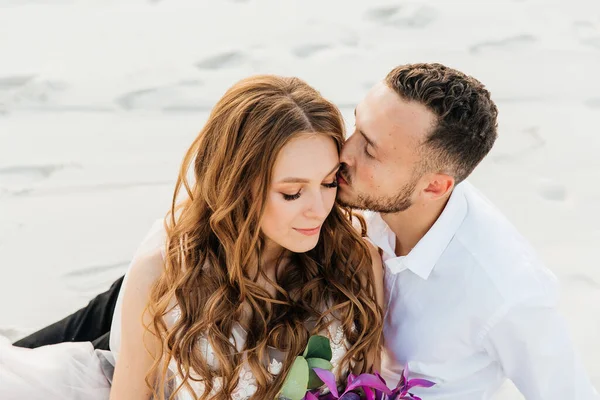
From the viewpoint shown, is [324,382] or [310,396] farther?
[324,382]

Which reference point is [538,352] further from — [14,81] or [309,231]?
[14,81]

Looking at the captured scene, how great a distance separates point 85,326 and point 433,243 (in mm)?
1388

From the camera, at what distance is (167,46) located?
16.3ft

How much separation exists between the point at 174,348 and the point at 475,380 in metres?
1.00

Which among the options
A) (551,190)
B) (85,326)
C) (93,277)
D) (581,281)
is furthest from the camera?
(551,190)

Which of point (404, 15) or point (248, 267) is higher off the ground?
point (248, 267)

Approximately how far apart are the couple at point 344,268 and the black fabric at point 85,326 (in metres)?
0.31

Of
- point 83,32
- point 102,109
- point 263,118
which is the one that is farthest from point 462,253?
point 83,32

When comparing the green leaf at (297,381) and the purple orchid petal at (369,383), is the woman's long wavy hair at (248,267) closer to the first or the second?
the green leaf at (297,381)

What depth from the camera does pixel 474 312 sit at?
8.00 ft

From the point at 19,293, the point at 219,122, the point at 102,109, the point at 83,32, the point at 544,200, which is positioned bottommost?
the point at 544,200

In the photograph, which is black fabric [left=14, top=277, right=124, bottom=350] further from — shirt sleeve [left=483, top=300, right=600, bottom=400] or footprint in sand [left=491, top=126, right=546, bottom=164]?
footprint in sand [left=491, top=126, right=546, bottom=164]

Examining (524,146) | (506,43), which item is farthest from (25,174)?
(506,43)

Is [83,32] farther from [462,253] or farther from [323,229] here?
[462,253]
